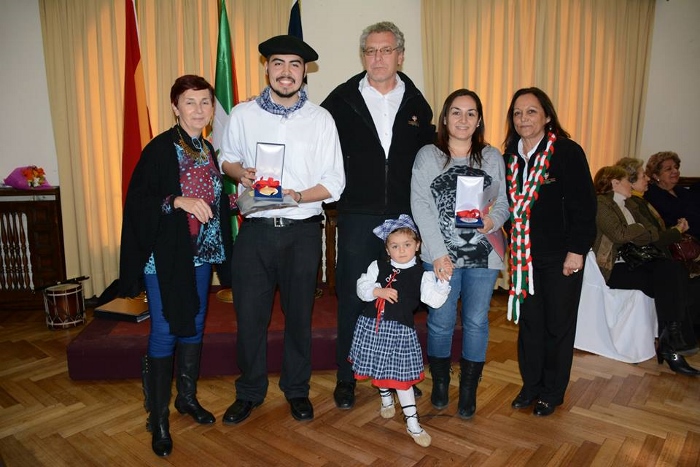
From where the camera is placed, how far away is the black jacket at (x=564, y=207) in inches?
91.7

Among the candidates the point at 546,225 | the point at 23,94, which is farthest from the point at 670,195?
the point at 23,94

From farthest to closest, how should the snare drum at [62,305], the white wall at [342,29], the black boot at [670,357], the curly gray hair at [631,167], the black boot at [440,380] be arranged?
1. the white wall at [342,29]
2. the snare drum at [62,305]
3. the curly gray hair at [631,167]
4. the black boot at [670,357]
5. the black boot at [440,380]

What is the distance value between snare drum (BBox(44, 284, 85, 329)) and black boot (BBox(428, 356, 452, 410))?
2.75m

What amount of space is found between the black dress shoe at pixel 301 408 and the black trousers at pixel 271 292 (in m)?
0.03

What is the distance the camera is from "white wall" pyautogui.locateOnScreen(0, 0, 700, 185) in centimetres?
423

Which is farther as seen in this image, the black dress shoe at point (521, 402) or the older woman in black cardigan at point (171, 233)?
the black dress shoe at point (521, 402)

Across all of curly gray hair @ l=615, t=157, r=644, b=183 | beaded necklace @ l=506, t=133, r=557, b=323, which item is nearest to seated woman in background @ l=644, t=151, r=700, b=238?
curly gray hair @ l=615, t=157, r=644, b=183

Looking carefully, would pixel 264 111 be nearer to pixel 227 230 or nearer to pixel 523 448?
pixel 227 230

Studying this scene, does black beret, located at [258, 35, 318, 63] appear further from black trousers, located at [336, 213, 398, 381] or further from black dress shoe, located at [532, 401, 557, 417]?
black dress shoe, located at [532, 401, 557, 417]

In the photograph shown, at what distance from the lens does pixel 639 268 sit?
10.8 ft

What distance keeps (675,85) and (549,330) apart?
3886 mm

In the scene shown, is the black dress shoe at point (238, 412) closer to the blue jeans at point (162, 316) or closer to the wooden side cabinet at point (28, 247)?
the blue jeans at point (162, 316)

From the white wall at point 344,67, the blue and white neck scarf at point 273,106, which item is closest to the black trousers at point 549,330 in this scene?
the blue and white neck scarf at point 273,106

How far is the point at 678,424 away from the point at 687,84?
392 cm
